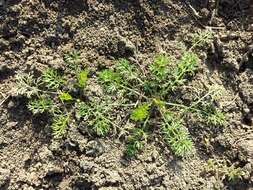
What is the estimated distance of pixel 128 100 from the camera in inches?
135

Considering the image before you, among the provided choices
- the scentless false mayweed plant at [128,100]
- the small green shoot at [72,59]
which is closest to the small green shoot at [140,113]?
the scentless false mayweed plant at [128,100]

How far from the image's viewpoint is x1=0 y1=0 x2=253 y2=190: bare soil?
129 inches

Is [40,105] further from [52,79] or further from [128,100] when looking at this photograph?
[128,100]

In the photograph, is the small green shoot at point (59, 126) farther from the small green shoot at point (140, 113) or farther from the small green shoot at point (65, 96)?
the small green shoot at point (140, 113)

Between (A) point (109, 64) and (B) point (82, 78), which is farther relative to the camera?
(A) point (109, 64)

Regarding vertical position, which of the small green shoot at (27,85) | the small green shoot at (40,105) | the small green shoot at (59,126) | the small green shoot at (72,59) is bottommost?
the small green shoot at (59,126)

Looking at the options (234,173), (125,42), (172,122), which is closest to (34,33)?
(125,42)

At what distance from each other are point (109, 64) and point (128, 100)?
11.0 inches

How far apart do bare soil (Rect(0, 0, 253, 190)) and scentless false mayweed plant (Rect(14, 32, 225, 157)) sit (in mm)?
68

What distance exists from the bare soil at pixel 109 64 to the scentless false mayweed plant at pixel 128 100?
7cm

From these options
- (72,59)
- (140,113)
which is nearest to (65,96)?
(72,59)

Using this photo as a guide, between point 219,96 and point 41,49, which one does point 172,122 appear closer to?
point 219,96

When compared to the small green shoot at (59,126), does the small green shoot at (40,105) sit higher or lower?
higher

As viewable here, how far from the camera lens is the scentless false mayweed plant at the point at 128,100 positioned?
10.9ft
